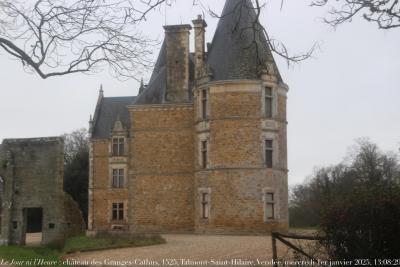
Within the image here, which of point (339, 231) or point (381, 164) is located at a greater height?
point (381, 164)

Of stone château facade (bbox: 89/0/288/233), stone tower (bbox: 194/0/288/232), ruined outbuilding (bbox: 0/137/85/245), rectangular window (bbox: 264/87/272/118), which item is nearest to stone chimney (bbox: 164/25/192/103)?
stone château facade (bbox: 89/0/288/233)

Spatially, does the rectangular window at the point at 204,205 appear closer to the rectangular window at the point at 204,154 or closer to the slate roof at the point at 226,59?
the rectangular window at the point at 204,154

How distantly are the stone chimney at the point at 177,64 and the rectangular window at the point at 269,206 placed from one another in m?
6.58

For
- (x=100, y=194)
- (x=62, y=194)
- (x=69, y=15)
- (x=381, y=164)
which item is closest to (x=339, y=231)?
(x=69, y=15)

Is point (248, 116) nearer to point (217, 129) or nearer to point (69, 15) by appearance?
point (217, 129)

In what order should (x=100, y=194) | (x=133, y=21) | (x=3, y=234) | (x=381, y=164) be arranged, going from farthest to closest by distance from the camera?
(x=381, y=164)
(x=100, y=194)
(x=3, y=234)
(x=133, y=21)

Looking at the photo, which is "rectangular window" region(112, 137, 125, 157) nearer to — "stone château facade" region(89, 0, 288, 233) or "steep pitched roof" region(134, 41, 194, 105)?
"stone château facade" region(89, 0, 288, 233)

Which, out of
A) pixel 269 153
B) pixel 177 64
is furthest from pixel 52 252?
pixel 177 64

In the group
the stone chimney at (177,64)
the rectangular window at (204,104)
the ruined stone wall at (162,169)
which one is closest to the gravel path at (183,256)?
the rectangular window at (204,104)

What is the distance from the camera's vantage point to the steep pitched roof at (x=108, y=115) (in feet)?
119

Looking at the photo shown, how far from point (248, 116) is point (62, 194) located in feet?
27.1

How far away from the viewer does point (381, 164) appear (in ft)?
151

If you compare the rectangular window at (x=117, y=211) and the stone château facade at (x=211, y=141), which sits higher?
the stone château facade at (x=211, y=141)

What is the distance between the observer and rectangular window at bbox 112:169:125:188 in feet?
114
